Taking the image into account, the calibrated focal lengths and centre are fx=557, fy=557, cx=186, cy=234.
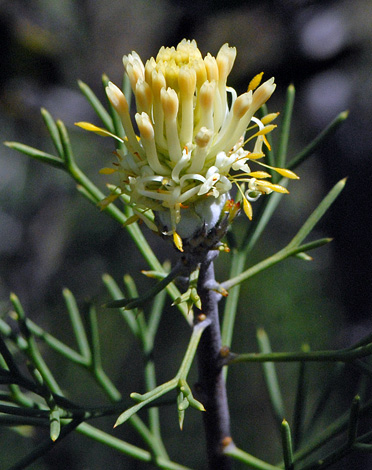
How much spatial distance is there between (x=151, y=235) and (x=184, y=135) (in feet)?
5.28

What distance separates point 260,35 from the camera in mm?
1906

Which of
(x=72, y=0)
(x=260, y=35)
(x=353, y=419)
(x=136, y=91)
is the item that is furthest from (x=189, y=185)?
(x=72, y=0)

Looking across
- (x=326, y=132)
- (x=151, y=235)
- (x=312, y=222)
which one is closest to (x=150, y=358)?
(x=312, y=222)

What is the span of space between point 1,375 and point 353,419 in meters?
0.45

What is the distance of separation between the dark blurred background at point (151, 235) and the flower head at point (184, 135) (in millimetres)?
1042

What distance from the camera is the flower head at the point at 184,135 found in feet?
2.03

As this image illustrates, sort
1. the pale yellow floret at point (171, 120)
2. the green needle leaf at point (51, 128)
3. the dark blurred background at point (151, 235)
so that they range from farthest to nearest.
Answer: the dark blurred background at point (151, 235), the green needle leaf at point (51, 128), the pale yellow floret at point (171, 120)

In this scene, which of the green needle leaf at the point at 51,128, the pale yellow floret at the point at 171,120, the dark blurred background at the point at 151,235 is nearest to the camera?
the pale yellow floret at the point at 171,120

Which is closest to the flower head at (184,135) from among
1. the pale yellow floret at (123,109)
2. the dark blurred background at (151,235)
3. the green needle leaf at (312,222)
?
the pale yellow floret at (123,109)

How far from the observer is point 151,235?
7.38ft

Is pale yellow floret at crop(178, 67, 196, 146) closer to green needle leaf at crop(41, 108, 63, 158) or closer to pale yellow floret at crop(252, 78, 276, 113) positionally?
pale yellow floret at crop(252, 78, 276, 113)

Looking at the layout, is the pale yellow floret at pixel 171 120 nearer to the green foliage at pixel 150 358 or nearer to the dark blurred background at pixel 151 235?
the green foliage at pixel 150 358

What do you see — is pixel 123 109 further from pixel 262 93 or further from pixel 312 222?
pixel 312 222

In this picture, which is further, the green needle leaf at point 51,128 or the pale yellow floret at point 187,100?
the green needle leaf at point 51,128
